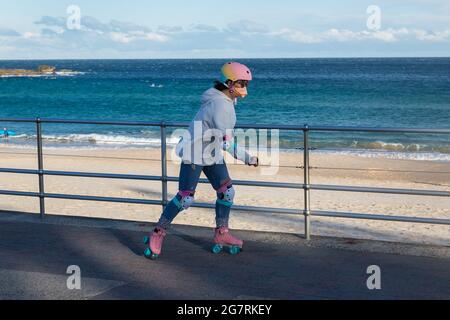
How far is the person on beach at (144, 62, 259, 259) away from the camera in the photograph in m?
6.80

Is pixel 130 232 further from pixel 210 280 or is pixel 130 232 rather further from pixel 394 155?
pixel 394 155

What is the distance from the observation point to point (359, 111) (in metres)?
48.9

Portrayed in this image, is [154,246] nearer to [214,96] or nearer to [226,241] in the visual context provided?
[226,241]

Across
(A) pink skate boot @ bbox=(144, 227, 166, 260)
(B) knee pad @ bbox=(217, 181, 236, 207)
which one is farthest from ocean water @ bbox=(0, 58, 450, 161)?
(A) pink skate boot @ bbox=(144, 227, 166, 260)

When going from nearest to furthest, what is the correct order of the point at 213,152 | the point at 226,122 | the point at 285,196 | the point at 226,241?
the point at 226,122, the point at 213,152, the point at 226,241, the point at 285,196

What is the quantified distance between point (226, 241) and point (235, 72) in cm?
156

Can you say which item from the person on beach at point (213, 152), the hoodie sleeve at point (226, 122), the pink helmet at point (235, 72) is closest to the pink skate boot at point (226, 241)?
the person on beach at point (213, 152)

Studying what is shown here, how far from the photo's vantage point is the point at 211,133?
6855 mm

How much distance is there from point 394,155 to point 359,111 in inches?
919

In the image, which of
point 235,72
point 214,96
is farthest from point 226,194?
point 235,72

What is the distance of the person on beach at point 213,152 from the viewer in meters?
6.80

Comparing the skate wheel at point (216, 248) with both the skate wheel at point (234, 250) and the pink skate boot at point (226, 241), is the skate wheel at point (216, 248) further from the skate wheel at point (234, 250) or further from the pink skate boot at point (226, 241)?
the skate wheel at point (234, 250)

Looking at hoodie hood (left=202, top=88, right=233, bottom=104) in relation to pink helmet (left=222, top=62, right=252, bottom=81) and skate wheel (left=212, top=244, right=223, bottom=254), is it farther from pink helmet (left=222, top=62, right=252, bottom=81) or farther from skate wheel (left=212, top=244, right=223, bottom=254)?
skate wheel (left=212, top=244, right=223, bottom=254)

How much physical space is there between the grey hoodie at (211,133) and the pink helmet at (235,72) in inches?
6.3
